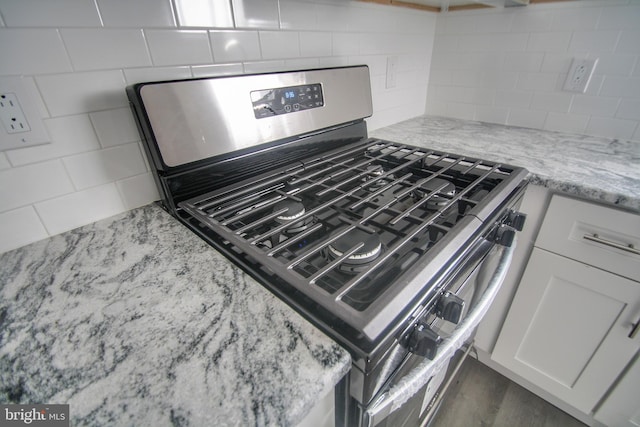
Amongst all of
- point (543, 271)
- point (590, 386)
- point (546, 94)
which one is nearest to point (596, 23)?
point (546, 94)

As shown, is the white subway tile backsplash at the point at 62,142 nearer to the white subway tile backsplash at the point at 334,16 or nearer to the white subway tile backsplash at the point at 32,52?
the white subway tile backsplash at the point at 32,52

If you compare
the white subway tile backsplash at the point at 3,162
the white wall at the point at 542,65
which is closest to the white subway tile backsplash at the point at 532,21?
the white wall at the point at 542,65

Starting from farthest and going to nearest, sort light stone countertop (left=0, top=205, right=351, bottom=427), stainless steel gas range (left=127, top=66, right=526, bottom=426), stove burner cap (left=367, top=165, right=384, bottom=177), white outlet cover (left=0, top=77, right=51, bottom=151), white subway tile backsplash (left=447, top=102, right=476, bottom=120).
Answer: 1. white subway tile backsplash (left=447, top=102, right=476, bottom=120)
2. stove burner cap (left=367, top=165, right=384, bottom=177)
3. white outlet cover (left=0, top=77, right=51, bottom=151)
4. stainless steel gas range (left=127, top=66, right=526, bottom=426)
5. light stone countertop (left=0, top=205, right=351, bottom=427)

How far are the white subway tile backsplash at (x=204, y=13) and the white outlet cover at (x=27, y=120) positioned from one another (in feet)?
1.10

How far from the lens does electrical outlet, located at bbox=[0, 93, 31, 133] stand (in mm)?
516

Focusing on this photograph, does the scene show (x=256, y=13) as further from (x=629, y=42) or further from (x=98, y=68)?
(x=629, y=42)

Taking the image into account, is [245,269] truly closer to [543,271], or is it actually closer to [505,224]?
[505,224]

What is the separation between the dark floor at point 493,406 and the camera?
1.08 meters

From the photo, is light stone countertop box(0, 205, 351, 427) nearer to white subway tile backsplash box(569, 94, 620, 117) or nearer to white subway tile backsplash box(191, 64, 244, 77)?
white subway tile backsplash box(191, 64, 244, 77)

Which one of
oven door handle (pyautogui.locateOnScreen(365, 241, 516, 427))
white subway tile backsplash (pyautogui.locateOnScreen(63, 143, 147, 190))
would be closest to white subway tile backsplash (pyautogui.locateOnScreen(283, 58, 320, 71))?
white subway tile backsplash (pyautogui.locateOnScreen(63, 143, 147, 190))

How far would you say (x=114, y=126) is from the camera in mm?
644

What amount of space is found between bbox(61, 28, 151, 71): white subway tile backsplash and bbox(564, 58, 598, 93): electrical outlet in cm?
150

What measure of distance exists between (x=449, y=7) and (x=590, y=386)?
165 cm

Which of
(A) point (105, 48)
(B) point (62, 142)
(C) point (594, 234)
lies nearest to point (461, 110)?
(C) point (594, 234)
